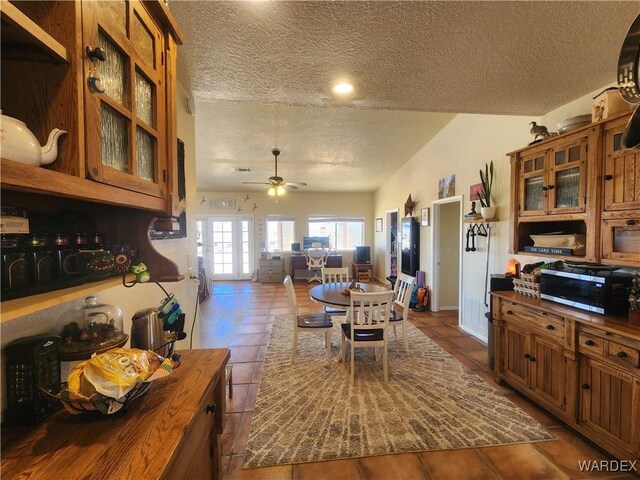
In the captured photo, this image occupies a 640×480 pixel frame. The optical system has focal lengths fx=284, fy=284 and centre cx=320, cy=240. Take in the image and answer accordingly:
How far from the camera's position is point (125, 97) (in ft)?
2.79

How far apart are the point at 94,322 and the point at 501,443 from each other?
2451mm

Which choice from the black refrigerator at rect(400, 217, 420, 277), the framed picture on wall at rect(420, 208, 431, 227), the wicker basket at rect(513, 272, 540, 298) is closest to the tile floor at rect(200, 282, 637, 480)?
the wicker basket at rect(513, 272, 540, 298)

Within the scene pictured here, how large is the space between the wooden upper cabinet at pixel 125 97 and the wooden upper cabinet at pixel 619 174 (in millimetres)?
2473

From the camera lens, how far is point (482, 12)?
1.44 meters

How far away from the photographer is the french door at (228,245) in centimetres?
791

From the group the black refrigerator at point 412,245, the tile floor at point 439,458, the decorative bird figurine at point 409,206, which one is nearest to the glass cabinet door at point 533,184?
the tile floor at point 439,458

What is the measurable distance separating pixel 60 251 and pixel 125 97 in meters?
0.51

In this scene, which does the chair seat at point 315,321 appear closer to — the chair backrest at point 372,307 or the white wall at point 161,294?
the chair backrest at point 372,307

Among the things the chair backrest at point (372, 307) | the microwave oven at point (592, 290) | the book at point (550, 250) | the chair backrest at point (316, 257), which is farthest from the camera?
the chair backrest at point (316, 257)

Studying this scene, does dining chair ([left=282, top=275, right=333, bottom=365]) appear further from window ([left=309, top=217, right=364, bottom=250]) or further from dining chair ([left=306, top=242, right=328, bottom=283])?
window ([left=309, top=217, right=364, bottom=250])

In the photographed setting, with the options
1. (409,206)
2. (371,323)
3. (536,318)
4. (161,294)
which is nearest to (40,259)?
(161,294)

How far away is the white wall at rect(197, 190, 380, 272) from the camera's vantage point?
7926 millimetres

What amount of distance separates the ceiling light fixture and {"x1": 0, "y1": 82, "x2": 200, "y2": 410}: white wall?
3.92 ft

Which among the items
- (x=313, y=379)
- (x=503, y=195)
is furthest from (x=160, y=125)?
(x=503, y=195)
